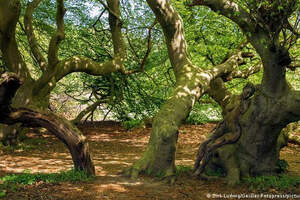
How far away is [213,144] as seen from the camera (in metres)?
6.71


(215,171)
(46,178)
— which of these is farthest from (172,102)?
(46,178)

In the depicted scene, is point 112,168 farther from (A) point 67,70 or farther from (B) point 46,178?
(A) point 67,70

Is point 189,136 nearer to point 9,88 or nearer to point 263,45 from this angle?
point 263,45

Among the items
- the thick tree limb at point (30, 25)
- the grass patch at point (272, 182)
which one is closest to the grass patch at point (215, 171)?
the grass patch at point (272, 182)

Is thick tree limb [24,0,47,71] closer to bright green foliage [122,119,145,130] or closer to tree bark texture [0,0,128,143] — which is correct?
tree bark texture [0,0,128,143]

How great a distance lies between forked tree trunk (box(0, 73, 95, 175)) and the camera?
4.34 metres

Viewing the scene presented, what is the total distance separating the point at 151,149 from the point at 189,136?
8287 millimetres

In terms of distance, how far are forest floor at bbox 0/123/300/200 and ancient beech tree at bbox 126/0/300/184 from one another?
56 centimetres

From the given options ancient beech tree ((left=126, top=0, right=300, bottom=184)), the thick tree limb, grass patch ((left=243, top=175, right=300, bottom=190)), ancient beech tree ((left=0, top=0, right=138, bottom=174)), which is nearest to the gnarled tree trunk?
ancient beech tree ((left=126, top=0, right=300, bottom=184))

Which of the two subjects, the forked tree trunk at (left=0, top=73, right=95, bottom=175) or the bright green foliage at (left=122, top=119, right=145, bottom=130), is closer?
the forked tree trunk at (left=0, top=73, right=95, bottom=175)

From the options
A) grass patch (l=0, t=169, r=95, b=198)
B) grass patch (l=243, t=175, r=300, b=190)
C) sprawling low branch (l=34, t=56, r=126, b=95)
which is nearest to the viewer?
grass patch (l=0, t=169, r=95, b=198)

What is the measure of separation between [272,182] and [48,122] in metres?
5.36

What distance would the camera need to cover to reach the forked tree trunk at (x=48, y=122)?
4.34 m

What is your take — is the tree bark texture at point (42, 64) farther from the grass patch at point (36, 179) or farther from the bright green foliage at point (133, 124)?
the bright green foliage at point (133, 124)
